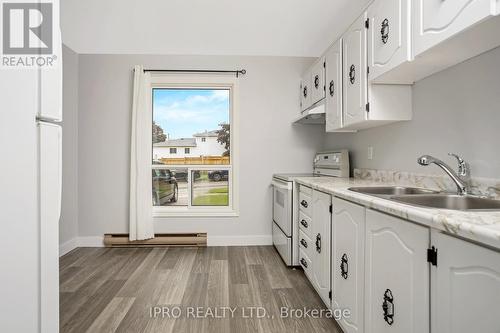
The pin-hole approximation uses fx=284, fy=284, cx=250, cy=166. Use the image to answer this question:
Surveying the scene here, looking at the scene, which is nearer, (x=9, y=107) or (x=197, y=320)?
(x=9, y=107)

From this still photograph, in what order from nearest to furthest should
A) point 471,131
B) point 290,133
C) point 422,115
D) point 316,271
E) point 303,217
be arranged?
1. point 471,131
2. point 422,115
3. point 316,271
4. point 303,217
5. point 290,133

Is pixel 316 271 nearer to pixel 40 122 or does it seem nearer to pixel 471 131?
pixel 471 131

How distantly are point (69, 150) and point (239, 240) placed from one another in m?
2.35

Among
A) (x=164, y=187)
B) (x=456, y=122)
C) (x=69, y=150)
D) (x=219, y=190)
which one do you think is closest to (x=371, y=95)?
(x=456, y=122)

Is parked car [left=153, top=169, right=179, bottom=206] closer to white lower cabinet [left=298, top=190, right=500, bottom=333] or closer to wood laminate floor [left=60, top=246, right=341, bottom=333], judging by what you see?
wood laminate floor [left=60, top=246, right=341, bottom=333]

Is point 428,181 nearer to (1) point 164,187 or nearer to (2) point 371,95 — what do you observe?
(2) point 371,95

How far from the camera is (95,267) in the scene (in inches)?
114

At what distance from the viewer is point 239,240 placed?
144 inches

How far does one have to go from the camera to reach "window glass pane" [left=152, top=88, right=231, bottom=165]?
376 centimetres

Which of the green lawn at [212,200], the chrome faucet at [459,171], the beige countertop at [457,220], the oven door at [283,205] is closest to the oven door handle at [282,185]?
the oven door at [283,205]

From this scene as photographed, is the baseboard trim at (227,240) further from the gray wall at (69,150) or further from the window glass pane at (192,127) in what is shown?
the window glass pane at (192,127)

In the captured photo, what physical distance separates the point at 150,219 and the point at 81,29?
93.0 inches

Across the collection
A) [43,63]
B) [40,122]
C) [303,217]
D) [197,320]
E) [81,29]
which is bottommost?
[197,320]

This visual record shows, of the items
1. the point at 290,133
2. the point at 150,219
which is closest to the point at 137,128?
the point at 150,219
